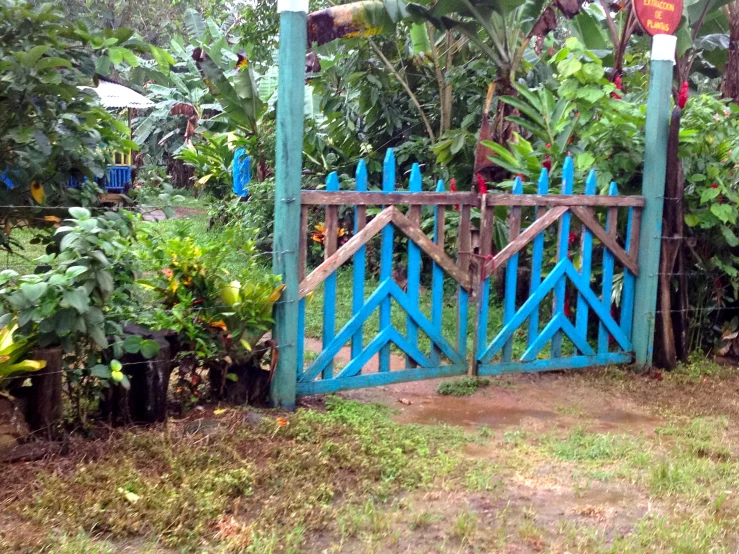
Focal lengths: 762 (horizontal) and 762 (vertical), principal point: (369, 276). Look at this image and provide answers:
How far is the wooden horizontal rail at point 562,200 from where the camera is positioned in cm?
511

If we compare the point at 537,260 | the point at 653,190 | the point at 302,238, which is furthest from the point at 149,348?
the point at 653,190

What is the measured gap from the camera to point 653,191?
5.67 m

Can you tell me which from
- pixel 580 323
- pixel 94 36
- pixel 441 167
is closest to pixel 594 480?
pixel 580 323

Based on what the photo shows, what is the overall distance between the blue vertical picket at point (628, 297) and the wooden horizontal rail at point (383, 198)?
1.43 meters

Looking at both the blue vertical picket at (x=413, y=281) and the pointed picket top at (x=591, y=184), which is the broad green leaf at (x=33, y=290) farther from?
the pointed picket top at (x=591, y=184)

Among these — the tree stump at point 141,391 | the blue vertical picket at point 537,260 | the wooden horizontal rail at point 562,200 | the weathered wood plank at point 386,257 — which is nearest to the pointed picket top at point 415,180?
the weathered wood plank at point 386,257

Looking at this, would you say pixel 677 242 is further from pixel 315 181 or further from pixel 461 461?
pixel 315 181

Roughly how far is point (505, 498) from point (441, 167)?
5853 millimetres

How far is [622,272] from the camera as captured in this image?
242 inches

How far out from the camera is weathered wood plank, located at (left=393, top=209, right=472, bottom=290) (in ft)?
15.6

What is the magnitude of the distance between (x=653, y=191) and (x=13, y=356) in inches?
175

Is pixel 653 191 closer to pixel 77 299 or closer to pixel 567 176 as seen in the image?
pixel 567 176

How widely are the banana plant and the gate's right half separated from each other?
283 cm

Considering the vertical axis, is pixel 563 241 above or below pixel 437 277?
above
